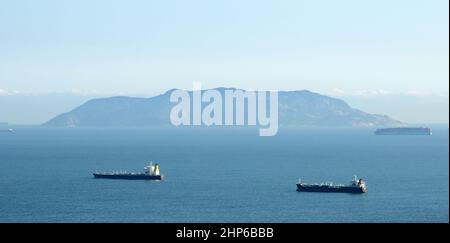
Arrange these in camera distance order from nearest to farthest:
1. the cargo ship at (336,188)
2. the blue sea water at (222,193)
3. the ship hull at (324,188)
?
the blue sea water at (222,193), the cargo ship at (336,188), the ship hull at (324,188)

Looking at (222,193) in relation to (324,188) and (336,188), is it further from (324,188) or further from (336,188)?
(336,188)

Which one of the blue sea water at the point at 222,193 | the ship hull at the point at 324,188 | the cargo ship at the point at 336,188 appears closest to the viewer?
the blue sea water at the point at 222,193

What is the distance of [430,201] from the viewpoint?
87.5 m

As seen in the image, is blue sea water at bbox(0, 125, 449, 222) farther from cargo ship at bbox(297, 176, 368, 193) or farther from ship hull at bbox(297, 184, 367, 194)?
ship hull at bbox(297, 184, 367, 194)

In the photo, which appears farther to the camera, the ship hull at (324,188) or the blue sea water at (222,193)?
the ship hull at (324,188)

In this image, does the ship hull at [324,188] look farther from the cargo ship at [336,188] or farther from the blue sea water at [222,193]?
the blue sea water at [222,193]

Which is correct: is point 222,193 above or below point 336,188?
below

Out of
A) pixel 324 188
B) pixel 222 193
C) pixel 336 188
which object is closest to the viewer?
pixel 222 193

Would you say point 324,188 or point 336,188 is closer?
point 324,188

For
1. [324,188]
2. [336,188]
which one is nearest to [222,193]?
[324,188]

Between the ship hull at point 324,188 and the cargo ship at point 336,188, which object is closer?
the cargo ship at point 336,188

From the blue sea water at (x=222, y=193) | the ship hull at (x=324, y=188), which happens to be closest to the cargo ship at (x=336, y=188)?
the ship hull at (x=324, y=188)
